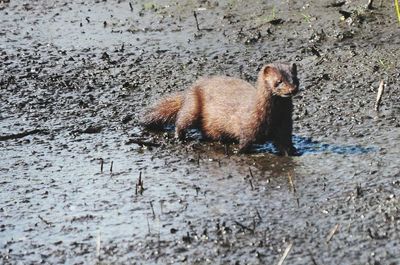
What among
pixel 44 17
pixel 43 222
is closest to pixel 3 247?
pixel 43 222

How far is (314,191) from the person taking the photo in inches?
238

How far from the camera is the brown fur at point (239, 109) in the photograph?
22.4ft

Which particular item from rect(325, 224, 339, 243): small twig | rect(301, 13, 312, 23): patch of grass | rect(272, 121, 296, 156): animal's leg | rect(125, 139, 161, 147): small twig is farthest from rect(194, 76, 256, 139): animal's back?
rect(301, 13, 312, 23): patch of grass

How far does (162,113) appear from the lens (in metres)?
7.58

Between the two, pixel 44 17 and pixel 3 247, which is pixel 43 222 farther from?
pixel 44 17

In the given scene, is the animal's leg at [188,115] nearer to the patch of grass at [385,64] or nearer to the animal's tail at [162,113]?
the animal's tail at [162,113]

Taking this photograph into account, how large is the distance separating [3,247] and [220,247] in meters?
1.23

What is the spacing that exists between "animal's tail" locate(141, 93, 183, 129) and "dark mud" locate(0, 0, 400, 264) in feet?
0.30

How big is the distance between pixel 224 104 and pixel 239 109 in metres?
0.17

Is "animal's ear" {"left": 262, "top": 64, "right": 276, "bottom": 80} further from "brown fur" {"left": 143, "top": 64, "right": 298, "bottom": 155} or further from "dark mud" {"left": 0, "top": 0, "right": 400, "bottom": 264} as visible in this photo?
"dark mud" {"left": 0, "top": 0, "right": 400, "bottom": 264}

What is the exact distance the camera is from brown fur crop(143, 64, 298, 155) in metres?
6.82

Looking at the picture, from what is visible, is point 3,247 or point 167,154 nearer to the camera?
point 3,247

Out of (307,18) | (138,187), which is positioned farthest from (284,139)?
(307,18)

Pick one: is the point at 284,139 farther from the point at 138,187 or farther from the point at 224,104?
the point at 138,187
